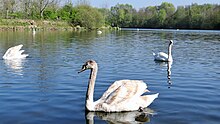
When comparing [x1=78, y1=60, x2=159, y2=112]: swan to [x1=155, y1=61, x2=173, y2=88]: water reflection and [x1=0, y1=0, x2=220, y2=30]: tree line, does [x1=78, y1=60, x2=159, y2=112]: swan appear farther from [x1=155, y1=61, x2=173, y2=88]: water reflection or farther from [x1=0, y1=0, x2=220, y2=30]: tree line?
[x1=0, y1=0, x2=220, y2=30]: tree line

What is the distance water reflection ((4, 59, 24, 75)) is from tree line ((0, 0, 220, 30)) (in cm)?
6232

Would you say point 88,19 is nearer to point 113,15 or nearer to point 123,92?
point 113,15

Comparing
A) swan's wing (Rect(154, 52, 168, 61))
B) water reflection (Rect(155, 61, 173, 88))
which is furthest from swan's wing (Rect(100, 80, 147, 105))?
swan's wing (Rect(154, 52, 168, 61))

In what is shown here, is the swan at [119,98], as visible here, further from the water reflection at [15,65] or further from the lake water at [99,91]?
the water reflection at [15,65]

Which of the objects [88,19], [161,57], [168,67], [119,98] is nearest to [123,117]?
[119,98]

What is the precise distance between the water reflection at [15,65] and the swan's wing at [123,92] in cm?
724

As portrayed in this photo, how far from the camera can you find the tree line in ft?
302

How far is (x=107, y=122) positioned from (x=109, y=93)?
1.20 metres

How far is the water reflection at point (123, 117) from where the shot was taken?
352 inches

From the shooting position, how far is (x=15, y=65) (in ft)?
61.0

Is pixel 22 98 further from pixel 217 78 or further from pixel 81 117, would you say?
pixel 217 78

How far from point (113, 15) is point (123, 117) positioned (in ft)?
540

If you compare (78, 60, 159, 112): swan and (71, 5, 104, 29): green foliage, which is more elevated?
(71, 5, 104, 29): green foliage

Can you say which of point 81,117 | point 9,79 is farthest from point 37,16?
point 81,117
